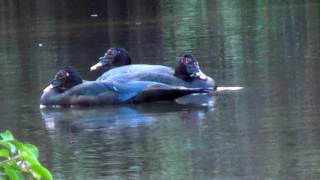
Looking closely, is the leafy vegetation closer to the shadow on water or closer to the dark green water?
the dark green water

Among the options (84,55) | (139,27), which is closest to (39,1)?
(139,27)

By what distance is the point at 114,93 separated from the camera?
1136cm

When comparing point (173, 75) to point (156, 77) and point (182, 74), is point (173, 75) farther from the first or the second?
point (156, 77)

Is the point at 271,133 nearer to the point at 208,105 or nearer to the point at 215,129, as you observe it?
the point at 215,129

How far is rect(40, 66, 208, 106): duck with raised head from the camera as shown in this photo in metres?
11.3

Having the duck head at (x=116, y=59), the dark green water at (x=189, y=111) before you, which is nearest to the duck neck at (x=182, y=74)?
the dark green water at (x=189, y=111)

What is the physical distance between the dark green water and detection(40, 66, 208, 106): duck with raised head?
0.14 metres

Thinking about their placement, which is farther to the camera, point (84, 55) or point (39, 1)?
point (39, 1)

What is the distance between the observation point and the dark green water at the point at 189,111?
25.4ft

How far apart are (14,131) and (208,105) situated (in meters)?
2.16

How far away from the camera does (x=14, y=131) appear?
9820 mm

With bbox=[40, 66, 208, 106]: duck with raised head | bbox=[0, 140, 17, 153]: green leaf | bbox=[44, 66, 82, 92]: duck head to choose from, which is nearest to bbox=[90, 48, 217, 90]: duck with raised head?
bbox=[40, 66, 208, 106]: duck with raised head

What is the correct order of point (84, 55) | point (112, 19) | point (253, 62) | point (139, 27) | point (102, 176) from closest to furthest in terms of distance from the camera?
point (102, 176), point (253, 62), point (84, 55), point (139, 27), point (112, 19)

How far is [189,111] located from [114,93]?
1105 mm
